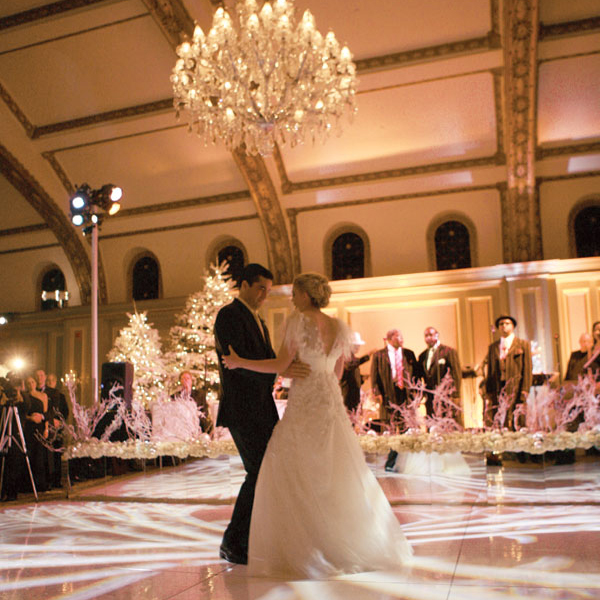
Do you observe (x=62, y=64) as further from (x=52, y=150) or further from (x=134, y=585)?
(x=134, y=585)

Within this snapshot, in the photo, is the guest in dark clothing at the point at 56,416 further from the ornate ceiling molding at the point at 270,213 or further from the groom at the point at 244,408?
the ornate ceiling molding at the point at 270,213

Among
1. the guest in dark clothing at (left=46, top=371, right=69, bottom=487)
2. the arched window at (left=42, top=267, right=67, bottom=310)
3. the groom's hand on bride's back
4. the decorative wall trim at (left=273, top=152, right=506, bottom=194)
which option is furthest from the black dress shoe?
the arched window at (left=42, top=267, right=67, bottom=310)

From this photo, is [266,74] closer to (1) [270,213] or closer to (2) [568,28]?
(2) [568,28]

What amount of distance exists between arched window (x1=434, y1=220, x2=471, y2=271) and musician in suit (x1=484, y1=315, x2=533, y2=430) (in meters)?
5.83

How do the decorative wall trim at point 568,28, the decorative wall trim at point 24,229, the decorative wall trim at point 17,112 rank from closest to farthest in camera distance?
1. the decorative wall trim at point 568,28
2. the decorative wall trim at point 17,112
3. the decorative wall trim at point 24,229

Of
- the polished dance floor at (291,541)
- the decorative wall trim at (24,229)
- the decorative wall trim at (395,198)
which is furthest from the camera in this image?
the decorative wall trim at (24,229)

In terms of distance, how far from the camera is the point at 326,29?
9.92 meters

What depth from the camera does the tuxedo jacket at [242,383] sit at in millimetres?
3438

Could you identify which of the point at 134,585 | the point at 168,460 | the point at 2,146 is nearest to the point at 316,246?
the point at 2,146

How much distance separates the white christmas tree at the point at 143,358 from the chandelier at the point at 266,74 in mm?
5108

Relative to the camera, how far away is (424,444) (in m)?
5.14

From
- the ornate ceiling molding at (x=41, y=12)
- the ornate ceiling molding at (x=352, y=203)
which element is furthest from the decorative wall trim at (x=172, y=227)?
the ornate ceiling molding at (x=41, y=12)

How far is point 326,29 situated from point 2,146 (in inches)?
290

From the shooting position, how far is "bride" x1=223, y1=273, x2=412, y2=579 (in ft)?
10.2
